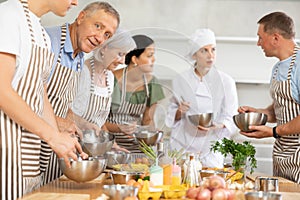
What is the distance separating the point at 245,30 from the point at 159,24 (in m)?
0.72

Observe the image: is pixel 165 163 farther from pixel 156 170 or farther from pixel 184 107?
pixel 184 107

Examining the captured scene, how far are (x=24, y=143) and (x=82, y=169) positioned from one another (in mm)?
236

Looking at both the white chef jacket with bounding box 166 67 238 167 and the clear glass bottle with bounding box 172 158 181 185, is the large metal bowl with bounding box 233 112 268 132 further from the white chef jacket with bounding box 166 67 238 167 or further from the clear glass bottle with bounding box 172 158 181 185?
the clear glass bottle with bounding box 172 158 181 185

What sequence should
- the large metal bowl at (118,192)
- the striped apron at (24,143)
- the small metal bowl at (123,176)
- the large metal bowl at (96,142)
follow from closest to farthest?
the large metal bowl at (118,192) < the striped apron at (24,143) < the small metal bowl at (123,176) < the large metal bowl at (96,142)

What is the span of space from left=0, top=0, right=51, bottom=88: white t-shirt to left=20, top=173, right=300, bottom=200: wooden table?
0.40 meters

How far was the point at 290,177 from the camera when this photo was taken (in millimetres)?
3010

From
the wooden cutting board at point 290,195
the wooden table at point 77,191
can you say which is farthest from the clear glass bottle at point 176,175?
the wooden cutting board at point 290,195

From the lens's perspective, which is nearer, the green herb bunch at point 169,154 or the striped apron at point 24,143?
the striped apron at point 24,143

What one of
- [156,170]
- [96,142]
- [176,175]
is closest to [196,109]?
[96,142]

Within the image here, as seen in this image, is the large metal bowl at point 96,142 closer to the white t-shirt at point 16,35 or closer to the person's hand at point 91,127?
the person's hand at point 91,127

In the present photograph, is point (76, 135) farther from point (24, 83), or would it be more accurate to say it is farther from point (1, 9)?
point (1, 9)

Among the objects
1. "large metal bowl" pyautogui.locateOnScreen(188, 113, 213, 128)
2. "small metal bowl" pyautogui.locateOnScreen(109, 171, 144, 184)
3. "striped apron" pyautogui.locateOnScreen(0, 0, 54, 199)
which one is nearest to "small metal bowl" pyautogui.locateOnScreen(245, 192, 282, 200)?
"small metal bowl" pyautogui.locateOnScreen(109, 171, 144, 184)

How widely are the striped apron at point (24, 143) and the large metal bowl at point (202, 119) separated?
104cm

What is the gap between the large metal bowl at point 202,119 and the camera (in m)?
3.11
